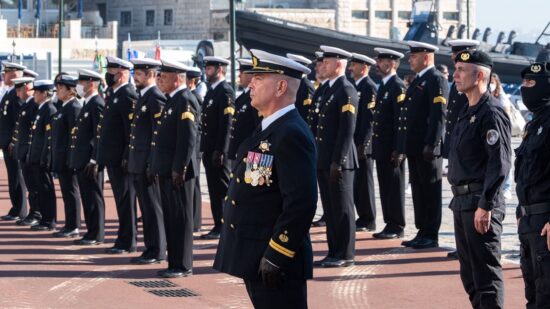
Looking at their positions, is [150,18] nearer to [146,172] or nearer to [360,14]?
[360,14]

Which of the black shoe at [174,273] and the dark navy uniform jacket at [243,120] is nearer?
the black shoe at [174,273]

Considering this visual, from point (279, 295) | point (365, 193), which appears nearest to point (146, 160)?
point (365, 193)

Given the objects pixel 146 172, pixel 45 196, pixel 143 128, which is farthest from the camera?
pixel 45 196

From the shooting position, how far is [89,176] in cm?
1230

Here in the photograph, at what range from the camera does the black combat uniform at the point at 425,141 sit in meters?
11.5

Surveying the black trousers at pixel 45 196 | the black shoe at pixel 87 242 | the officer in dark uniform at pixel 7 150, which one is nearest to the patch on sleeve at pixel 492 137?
the black shoe at pixel 87 242

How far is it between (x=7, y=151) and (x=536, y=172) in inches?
389

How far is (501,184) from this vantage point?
7.25 m

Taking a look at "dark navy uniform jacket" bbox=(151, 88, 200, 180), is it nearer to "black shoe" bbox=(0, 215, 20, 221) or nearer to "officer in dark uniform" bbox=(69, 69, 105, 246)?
"officer in dark uniform" bbox=(69, 69, 105, 246)

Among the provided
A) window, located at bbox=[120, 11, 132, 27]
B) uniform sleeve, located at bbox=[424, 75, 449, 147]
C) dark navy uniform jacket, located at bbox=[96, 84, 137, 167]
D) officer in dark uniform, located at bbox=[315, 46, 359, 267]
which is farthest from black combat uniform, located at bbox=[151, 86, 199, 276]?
window, located at bbox=[120, 11, 132, 27]

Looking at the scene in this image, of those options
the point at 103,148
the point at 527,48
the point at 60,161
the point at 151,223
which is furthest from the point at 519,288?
the point at 527,48

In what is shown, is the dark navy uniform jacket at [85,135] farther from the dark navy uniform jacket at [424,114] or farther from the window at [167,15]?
the window at [167,15]

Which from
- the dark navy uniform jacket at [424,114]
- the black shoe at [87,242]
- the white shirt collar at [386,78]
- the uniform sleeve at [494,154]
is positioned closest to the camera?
the uniform sleeve at [494,154]

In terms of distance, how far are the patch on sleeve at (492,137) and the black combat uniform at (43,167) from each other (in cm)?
742
